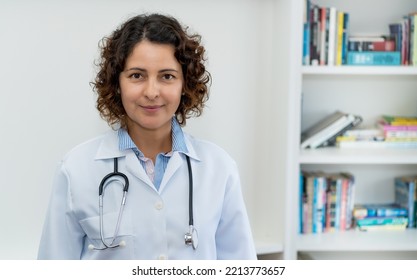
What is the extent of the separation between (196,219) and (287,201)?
0.68 m

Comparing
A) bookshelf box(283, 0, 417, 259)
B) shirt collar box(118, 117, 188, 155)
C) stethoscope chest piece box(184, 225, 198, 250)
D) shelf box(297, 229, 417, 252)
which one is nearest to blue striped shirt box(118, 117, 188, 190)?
shirt collar box(118, 117, 188, 155)

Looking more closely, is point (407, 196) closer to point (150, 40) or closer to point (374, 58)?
point (374, 58)

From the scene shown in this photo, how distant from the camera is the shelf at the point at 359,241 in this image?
6.14ft

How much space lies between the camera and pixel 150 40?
47.7 inches

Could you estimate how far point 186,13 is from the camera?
1887 millimetres

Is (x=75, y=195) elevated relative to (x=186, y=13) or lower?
lower

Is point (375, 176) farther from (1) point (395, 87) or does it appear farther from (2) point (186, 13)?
(2) point (186, 13)

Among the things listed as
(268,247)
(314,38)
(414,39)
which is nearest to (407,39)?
(414,39)

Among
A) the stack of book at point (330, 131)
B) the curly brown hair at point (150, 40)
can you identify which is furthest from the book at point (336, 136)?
the curly brown hair at point (150, 40)

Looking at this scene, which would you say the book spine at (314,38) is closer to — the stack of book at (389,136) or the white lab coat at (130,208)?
the stack of book at (389,136)

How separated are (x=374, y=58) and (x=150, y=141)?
37.4 inches

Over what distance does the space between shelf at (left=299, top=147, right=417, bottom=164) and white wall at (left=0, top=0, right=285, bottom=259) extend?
0.31 feet

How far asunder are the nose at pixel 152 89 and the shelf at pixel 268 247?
2.63ft
